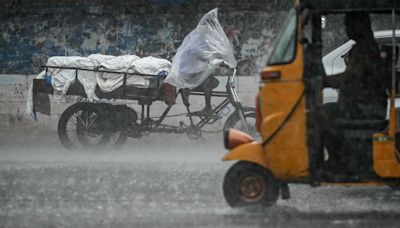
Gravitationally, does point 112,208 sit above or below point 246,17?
below

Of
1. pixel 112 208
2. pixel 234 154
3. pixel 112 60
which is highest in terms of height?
pixel 112 60

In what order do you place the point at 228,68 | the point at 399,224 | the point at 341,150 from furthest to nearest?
the point at 228,68
the point at 341,150
the point at 399,224

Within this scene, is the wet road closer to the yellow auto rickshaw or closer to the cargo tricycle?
the yellow auto rickshaw

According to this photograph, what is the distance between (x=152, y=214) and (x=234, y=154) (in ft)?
2.81

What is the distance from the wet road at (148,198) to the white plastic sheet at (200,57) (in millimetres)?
1192

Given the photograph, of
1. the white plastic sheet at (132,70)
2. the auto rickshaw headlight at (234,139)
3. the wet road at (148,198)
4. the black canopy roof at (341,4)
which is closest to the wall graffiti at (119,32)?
the white plastic sheet at (132,70)

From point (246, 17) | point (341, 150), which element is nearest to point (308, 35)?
point (341, 150)

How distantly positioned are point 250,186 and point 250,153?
289 millimetres

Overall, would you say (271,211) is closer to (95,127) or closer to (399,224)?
(399,224)

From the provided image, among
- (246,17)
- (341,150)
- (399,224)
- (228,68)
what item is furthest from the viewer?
(246,17)

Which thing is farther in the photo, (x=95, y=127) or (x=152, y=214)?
(x=95, y=127)

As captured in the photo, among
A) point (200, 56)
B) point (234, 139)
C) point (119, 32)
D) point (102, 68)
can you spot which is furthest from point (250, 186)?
point (119, 32)

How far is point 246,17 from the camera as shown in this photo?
15.3m

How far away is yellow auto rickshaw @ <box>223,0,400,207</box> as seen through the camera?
23.0 ft
